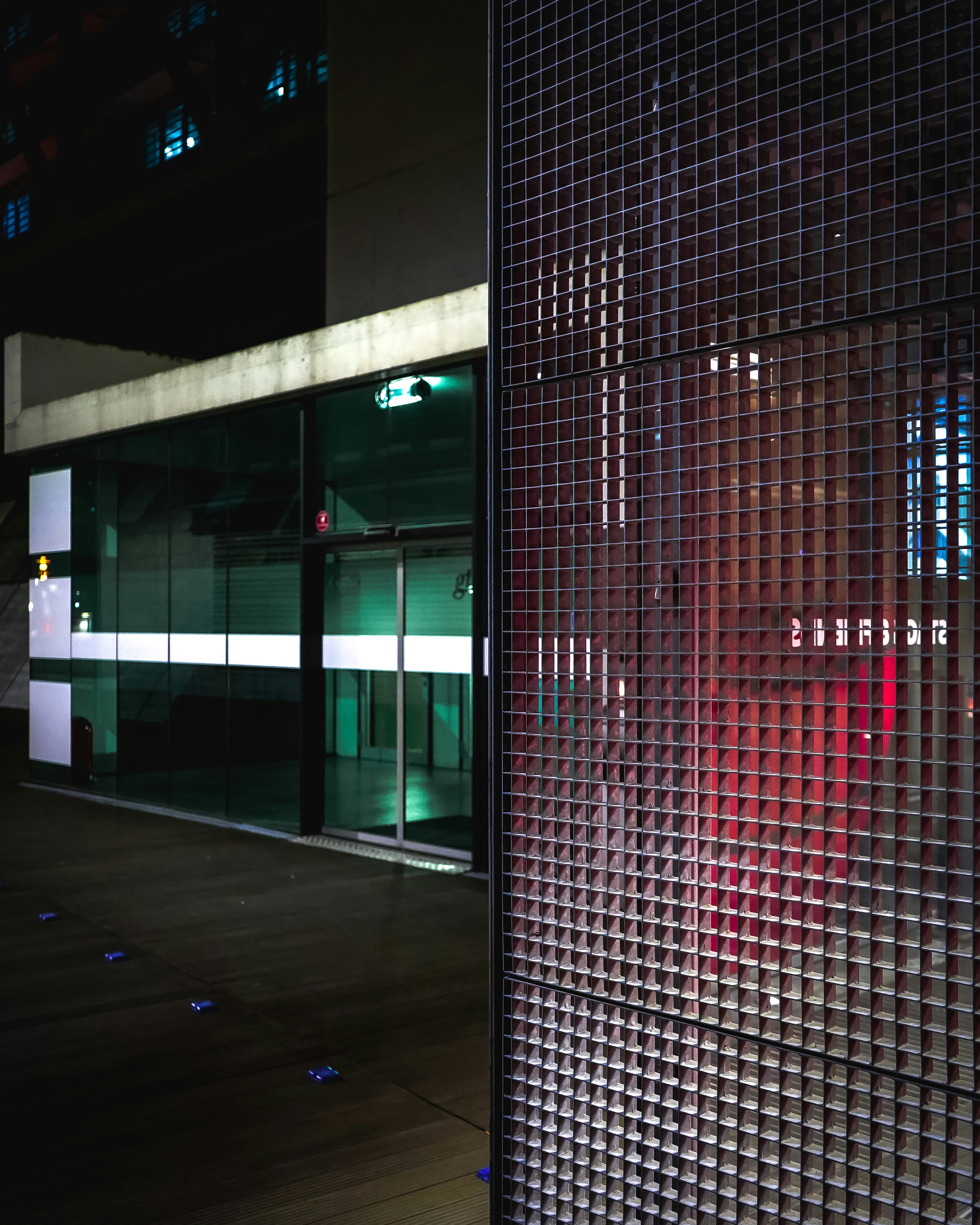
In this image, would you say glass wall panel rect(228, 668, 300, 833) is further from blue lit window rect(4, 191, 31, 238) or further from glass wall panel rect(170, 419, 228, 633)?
blue lit window rect(4, 191, 31, 238)

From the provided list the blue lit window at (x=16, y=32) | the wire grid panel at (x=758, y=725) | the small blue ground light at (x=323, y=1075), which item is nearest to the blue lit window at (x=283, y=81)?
the blue lit window at (x=16, y=32)

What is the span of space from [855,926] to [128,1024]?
4106 millimetres

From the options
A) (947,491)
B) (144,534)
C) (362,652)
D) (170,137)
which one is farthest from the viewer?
(170,137)

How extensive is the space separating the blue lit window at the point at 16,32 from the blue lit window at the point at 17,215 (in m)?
2.64

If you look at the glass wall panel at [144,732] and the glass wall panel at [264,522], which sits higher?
the glass wall panel at [264,522]

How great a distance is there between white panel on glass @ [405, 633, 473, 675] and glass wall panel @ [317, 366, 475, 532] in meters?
0.89

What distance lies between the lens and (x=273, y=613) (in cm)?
1052

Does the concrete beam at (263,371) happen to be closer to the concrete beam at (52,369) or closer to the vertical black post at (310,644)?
the concrete beam at (52,369)

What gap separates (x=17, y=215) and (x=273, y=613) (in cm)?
1438

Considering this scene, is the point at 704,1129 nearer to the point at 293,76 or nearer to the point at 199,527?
the point at 199,527

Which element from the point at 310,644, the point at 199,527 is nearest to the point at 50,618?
the point at 199,527

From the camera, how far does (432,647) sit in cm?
911

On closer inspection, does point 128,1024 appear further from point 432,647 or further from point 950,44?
point 950,44

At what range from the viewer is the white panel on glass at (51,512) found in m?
13.3
